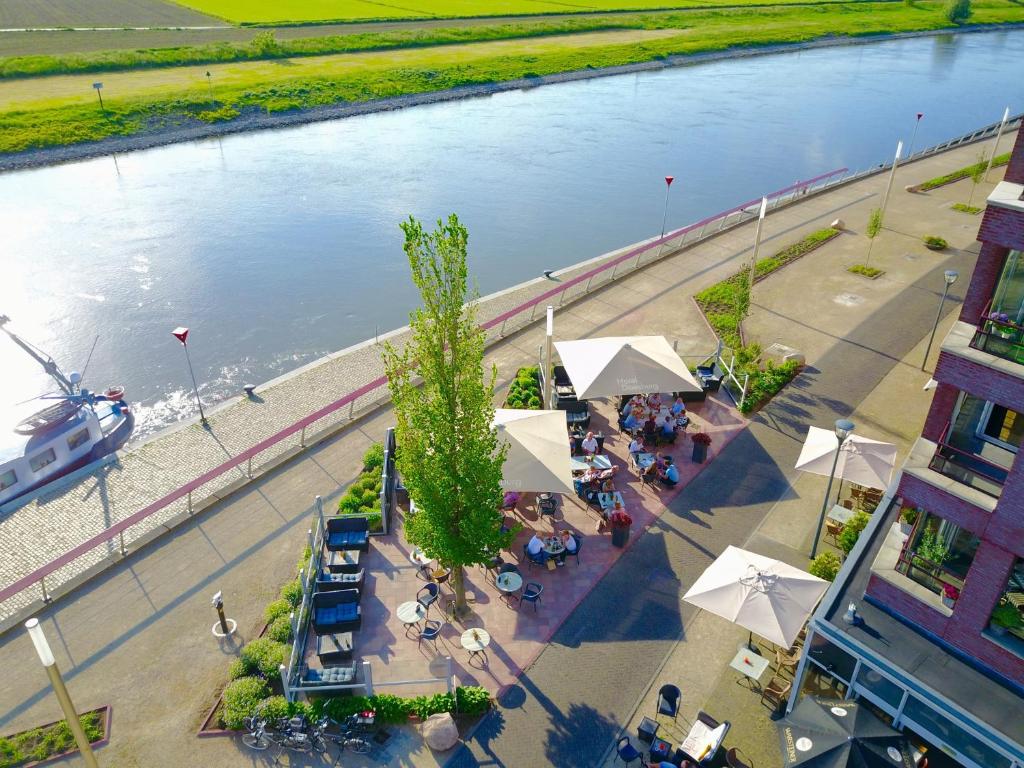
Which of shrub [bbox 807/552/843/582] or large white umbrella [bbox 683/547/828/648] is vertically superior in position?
large white umbrella [bbox 683/547/828/648]

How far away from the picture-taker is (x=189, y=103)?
245 ft

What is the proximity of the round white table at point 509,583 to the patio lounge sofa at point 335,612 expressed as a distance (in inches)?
141

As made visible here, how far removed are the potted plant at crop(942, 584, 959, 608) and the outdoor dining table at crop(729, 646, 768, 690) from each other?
405 cm

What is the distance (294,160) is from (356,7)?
78.8 m

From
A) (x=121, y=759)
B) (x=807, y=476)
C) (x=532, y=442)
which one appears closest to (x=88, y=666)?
(x=121, y=759)

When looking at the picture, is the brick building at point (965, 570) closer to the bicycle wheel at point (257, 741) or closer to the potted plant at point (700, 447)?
the potted plant at point (700, 447)

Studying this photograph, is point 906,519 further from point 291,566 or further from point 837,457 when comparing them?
point 291,566

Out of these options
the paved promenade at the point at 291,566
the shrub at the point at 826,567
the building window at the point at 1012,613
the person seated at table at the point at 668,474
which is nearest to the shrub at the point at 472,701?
the paved promenade at the point at 291,566

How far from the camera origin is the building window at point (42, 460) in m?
26.0

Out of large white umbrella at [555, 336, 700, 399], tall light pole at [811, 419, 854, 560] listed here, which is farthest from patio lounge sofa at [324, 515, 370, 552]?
tall light pole at [811, 419, 854, 560]

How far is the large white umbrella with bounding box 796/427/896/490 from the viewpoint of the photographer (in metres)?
20.9

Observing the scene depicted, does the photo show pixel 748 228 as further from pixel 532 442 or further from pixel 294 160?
pixel 294 160

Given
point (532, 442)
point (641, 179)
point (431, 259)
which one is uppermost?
point (431, 259)

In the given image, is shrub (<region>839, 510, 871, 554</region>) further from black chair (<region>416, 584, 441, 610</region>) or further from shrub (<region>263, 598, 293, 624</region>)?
shrub (<region>263, 598, 293, 624</region>)
